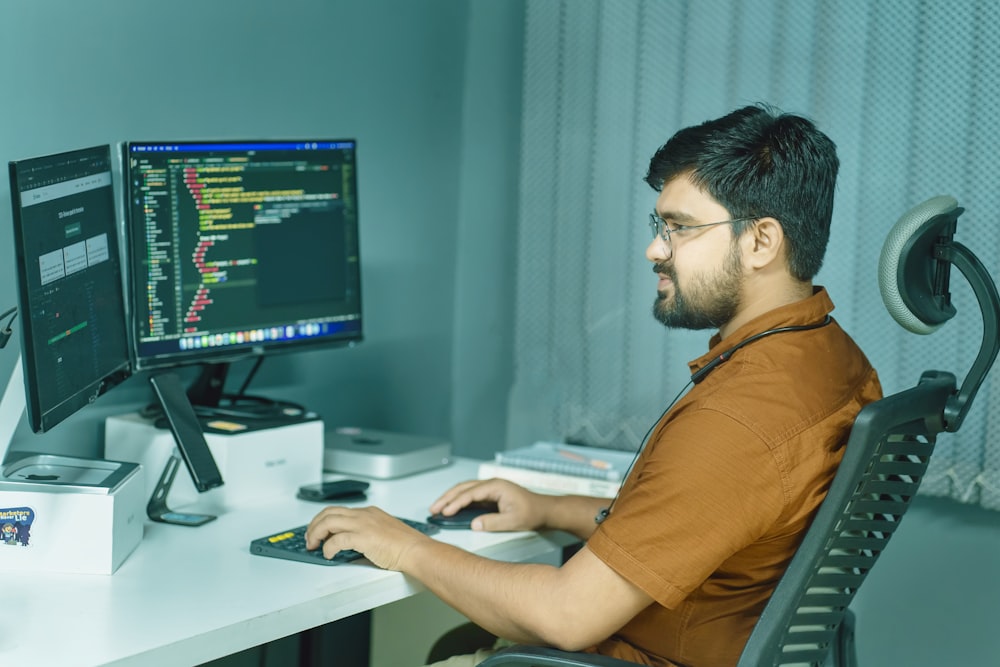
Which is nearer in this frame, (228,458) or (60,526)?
(60,526)

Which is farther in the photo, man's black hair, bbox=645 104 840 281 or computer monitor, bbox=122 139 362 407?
computer monitor, bbox=122 139 362 407

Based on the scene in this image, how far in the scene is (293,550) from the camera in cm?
171

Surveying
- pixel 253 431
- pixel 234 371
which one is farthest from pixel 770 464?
pixel 234 371

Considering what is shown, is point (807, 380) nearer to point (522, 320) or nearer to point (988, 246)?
point (988, 246)

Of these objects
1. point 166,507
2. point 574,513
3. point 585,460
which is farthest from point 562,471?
point 166,507

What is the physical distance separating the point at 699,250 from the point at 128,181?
3.12 ft

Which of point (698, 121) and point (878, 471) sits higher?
point (698, 121)

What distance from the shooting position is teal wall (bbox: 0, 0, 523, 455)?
2.00 meters

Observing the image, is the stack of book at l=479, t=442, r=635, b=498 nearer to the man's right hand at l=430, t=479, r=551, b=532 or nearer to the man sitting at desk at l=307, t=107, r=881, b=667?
the man's right hand at l=430, t=479, r=551, b=532

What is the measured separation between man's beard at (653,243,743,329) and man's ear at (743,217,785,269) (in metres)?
A: 0.02

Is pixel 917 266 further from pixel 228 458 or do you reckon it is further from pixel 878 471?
pixel 228 458

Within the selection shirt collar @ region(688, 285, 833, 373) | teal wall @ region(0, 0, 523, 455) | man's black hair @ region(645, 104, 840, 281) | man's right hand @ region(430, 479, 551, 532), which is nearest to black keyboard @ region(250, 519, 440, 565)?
man's right hand @ region(430, 479, 551, 532)

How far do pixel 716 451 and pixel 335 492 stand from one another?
868 millimetres

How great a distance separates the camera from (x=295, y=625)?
152cm
